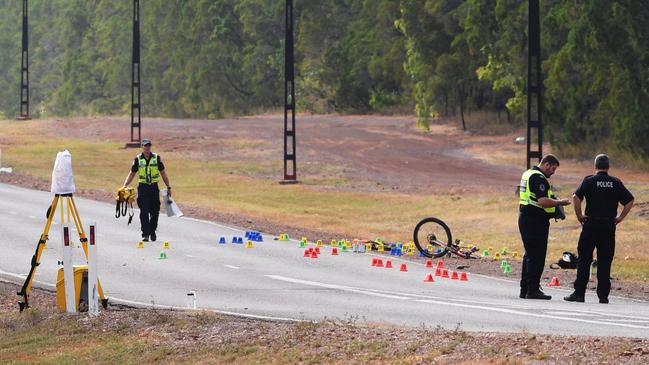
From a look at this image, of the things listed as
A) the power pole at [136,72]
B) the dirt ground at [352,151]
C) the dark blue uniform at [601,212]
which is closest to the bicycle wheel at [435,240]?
the dirt ground at [352,151]

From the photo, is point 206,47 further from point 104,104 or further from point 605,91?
point 605,91

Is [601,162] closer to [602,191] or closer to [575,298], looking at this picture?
[602,191]

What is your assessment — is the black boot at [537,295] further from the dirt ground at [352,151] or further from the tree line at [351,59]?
the tree line at [351,59]

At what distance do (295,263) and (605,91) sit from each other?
2722cm

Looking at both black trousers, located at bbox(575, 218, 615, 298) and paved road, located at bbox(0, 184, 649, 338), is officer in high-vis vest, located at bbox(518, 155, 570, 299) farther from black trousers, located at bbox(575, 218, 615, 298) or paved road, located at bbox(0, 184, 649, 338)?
paved road, located at bbox(0, 184, 649, 338)

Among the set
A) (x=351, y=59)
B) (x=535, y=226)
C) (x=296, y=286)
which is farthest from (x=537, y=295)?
(x=351, y=59)

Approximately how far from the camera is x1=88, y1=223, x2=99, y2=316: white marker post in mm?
15816

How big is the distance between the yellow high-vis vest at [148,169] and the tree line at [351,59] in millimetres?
22550

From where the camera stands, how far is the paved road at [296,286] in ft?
53.3

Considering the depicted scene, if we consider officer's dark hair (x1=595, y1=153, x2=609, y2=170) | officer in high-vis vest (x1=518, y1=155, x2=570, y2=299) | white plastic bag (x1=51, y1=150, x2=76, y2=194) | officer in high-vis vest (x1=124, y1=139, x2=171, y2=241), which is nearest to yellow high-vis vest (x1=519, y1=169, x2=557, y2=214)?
officer in high-vis vest (x1=518, y1=155, x2=570, y2=299)

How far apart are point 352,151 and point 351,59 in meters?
29.0

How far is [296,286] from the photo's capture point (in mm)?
20391

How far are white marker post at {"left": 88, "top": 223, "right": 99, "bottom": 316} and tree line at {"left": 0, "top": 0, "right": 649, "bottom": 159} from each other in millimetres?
30793

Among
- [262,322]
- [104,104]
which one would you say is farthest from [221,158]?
[104,104]
